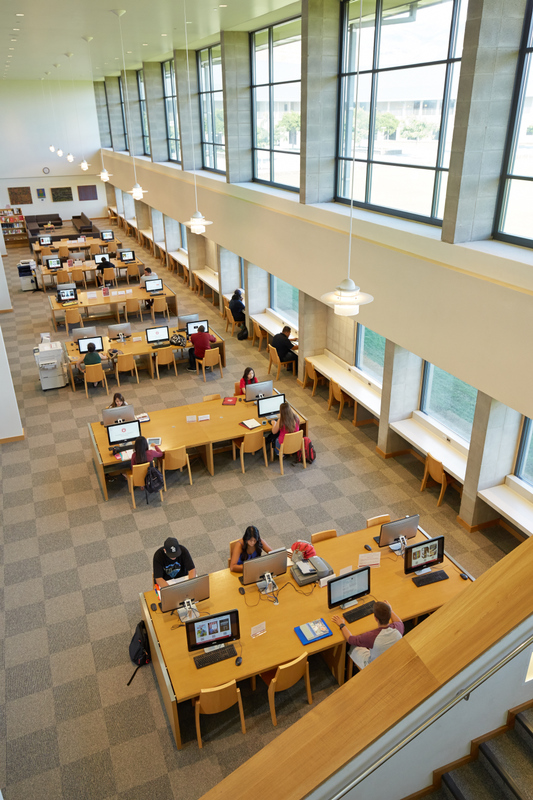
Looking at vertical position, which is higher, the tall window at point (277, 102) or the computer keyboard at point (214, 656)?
the tall window at point (277, 102)

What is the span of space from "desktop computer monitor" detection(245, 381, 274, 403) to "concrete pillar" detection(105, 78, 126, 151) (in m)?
18.7

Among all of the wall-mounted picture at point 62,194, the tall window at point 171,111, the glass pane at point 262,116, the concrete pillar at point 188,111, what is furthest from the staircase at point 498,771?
the wall-mounted picture at point 62,194

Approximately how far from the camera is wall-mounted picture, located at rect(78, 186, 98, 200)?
26328mm

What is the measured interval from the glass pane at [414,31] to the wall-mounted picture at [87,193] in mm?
22229

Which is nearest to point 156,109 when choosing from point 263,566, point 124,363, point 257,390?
point 124,363

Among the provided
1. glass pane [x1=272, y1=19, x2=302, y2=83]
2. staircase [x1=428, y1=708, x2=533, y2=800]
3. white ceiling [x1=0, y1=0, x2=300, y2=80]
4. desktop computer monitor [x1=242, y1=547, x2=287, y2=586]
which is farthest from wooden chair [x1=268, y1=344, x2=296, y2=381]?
staircase [x1=428, y1=708, x2=533, y2=800]

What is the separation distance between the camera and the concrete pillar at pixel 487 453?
6.15m

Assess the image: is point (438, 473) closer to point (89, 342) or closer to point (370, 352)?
point (370, 352)

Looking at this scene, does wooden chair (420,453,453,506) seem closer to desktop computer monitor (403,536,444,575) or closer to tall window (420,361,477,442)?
tall window (420,361,477,442)

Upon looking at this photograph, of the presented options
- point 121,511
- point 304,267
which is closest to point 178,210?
point 304,267

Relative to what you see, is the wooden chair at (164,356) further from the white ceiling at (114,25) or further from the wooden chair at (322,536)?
the wooden chair at (322,536)

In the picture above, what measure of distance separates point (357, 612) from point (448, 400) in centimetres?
366

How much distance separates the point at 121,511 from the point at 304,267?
4.82 m

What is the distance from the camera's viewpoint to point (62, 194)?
2588 cm
